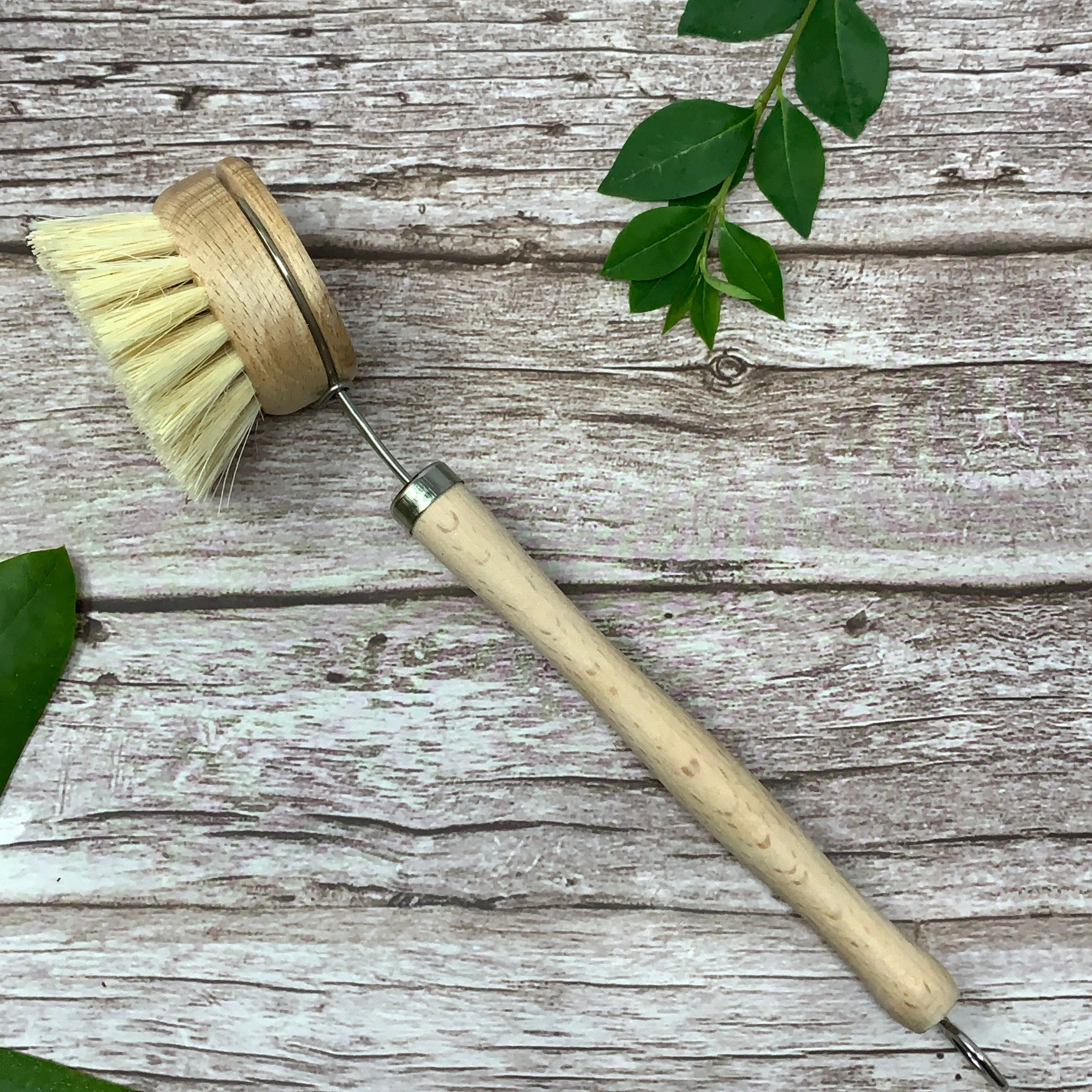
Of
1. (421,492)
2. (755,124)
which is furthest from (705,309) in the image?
(421,492)

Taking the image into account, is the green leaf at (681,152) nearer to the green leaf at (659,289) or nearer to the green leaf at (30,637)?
the green leaf at (659,289)

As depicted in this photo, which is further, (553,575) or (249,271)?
(553,575)

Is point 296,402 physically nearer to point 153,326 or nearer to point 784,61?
point 153,326

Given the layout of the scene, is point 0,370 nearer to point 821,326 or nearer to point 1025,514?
point 821,326

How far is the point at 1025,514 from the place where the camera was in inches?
24.4

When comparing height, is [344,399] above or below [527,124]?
below

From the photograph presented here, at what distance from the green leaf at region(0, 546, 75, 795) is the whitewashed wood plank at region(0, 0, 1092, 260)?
227 mm

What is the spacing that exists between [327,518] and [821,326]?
353 millimetres

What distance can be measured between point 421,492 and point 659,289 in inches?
8.3

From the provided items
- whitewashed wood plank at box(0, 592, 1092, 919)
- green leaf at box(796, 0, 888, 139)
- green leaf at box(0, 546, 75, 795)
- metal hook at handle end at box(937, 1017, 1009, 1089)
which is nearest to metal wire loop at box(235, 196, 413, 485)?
whitewashed wood plank at box(0, 592, 1092, 919)

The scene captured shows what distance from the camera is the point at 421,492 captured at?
21.0 inches

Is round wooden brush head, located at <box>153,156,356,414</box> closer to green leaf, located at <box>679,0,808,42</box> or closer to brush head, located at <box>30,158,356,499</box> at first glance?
brush head, located at <box>30,158,356,499</box>

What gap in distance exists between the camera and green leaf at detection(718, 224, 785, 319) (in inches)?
23.5

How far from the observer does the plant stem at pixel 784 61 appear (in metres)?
0.59
